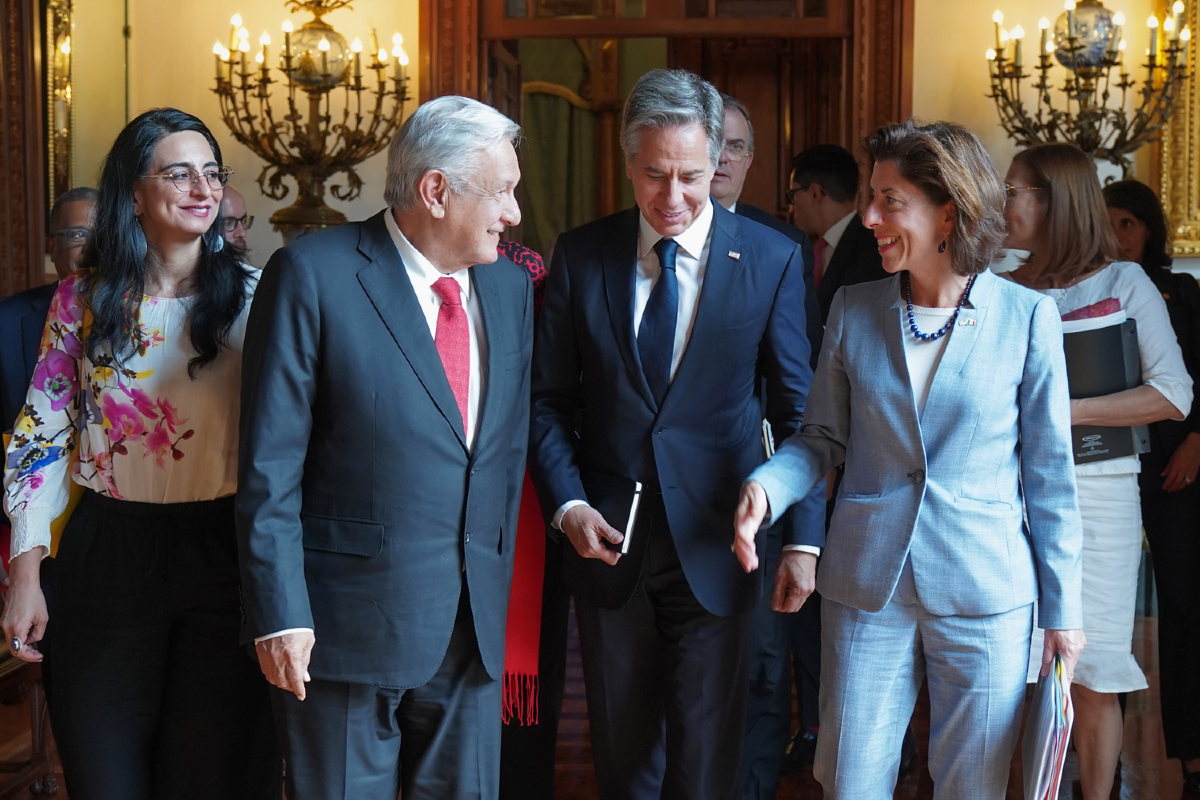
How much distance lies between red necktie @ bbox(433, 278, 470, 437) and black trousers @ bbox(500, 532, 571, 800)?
726 mm

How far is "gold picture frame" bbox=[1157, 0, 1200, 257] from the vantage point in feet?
Result: 17.1

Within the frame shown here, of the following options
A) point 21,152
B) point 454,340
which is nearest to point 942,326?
point 454,340

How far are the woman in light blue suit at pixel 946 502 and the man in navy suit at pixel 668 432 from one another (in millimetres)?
219

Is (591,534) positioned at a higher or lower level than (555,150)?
lower

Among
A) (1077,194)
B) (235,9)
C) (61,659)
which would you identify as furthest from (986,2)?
(61,659)

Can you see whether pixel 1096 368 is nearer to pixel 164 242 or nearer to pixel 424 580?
pixel 424 580

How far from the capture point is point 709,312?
2.32 m

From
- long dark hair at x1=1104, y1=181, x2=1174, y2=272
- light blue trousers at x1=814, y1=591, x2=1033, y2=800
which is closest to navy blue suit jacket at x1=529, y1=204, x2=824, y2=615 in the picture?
light blue trousers at x1=814, y1=591, x2=1033, y2=800

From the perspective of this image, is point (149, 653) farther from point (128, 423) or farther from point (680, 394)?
point (680, 394)

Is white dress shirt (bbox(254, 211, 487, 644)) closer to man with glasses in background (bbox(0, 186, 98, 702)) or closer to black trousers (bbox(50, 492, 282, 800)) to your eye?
black trousers (bbox(50, 492, 282, 800))

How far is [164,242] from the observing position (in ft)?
7.33

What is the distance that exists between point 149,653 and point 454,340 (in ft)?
2.66

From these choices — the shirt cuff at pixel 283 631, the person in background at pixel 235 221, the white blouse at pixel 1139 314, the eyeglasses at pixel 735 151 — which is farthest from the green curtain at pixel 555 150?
the shirt cuff at pixel 283 631

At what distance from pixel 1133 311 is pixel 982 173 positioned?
0.98 m
